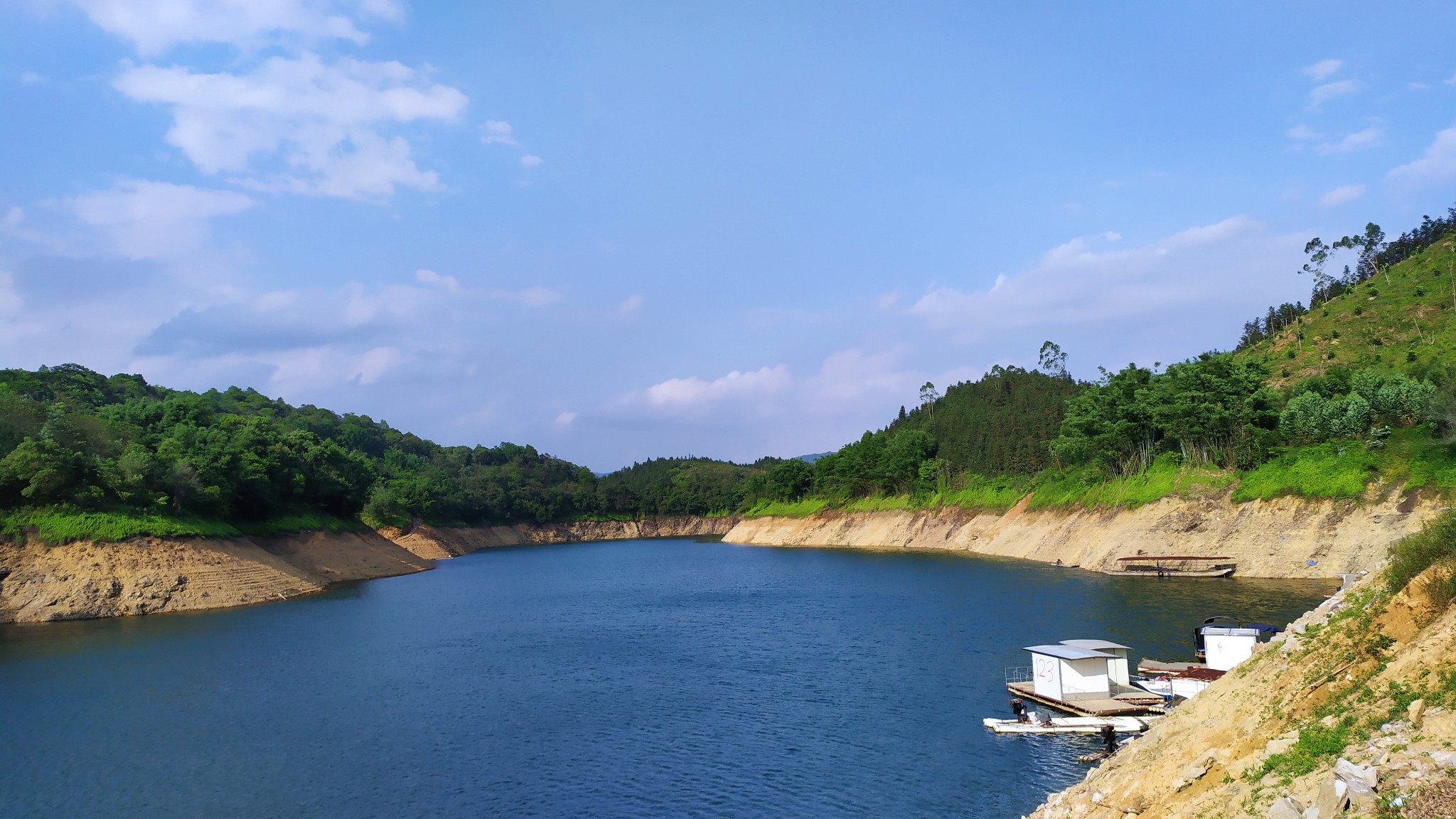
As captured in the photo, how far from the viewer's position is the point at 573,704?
Result: 1241 inches

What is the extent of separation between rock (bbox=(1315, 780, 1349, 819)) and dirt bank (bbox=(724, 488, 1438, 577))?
44.4 metres

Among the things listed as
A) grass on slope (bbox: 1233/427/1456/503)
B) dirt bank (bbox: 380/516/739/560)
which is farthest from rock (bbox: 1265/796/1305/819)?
dirt bank (bbox: 380/516/739/560)

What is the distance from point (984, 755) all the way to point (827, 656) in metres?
15.0

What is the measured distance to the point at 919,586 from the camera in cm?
6147

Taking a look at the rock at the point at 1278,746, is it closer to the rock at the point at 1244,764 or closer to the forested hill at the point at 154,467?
the rock at the point at 1244,764

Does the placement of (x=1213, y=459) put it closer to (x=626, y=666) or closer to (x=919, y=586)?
(x=919, y=586)

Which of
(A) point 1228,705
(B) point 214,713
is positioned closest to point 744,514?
(B) point 214,713

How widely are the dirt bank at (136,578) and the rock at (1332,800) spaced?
66915mm

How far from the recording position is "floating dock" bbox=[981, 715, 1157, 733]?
990 inches

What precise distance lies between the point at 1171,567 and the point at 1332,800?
54.0 meters

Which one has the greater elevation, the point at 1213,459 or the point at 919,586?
the point at 1213,459

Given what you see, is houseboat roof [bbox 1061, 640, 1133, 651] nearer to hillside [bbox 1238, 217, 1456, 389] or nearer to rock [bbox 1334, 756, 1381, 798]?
rock [bbox 1334, 756, 1381, 798]

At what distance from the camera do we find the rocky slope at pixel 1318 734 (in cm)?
1112

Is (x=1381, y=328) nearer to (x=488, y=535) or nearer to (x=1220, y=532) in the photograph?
(x=1220, y=532)
